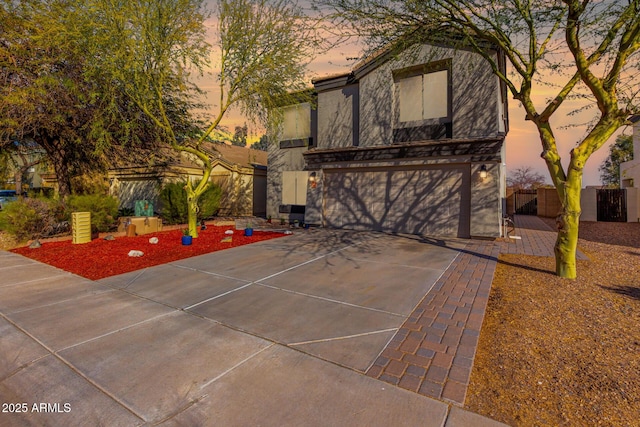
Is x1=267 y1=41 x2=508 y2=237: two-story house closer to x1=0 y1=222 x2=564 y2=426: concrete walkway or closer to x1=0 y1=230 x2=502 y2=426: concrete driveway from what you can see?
x1=0 y1=222 x2=564 y2=426: concrete walkway

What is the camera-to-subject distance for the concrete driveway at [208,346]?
2564 millimetres

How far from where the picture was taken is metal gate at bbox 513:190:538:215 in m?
22.6

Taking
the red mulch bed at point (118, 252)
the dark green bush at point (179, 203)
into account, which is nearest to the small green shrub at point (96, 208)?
the red mulch bed at point (118, 252)

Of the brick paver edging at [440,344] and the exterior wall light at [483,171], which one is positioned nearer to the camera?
the brick paver edging at [440,344]

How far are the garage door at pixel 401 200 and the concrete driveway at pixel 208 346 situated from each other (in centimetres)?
537

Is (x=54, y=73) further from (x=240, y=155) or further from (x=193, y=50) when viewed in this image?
(x=240, y=155)

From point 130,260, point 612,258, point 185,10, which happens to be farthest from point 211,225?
point 612,258

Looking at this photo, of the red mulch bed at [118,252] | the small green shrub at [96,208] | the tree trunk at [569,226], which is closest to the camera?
the tree trunk at [569,226]

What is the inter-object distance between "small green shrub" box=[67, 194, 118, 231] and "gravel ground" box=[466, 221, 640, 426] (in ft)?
42.8

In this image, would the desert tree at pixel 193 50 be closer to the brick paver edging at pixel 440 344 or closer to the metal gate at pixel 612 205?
the brick paver edging at pixel 440 344

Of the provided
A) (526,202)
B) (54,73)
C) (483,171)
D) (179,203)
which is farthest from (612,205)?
(54,73)

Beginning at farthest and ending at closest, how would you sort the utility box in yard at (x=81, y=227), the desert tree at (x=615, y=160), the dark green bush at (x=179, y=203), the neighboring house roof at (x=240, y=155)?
the desert tree at (x=615, y=160), the neighboring house roof at (x=240, y=155), the dark green bush at (x=179, y=203), the utility box in yard at (x=81, y=227)

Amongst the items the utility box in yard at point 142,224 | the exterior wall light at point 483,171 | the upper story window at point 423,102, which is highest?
the upper story window at point 423,102

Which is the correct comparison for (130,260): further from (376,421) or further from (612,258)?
(612,258)
